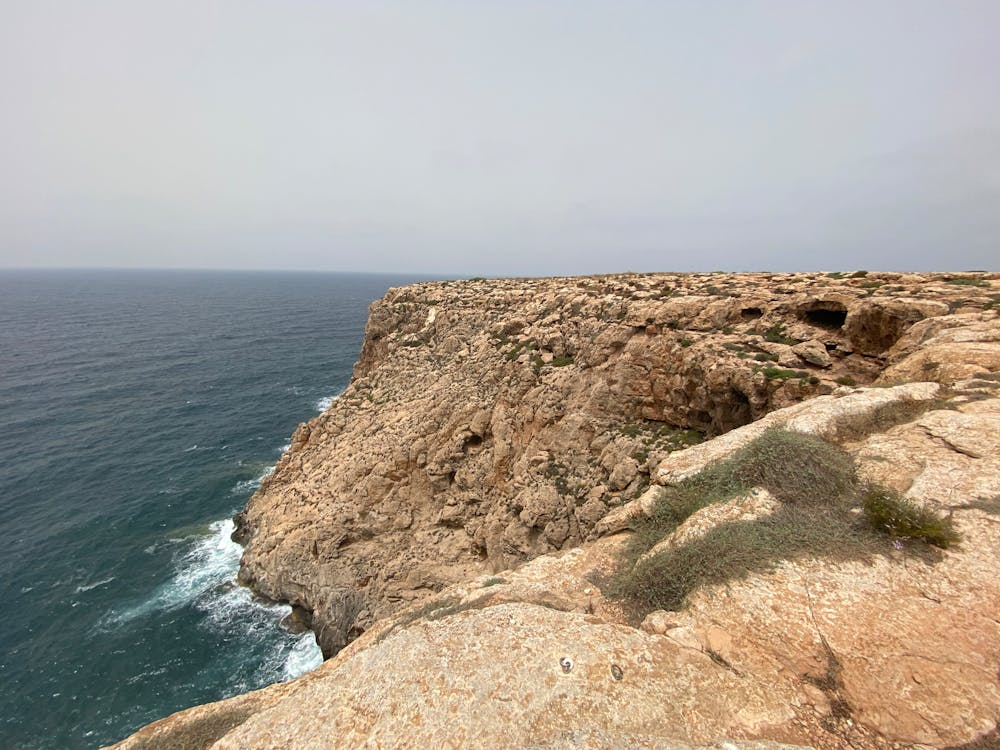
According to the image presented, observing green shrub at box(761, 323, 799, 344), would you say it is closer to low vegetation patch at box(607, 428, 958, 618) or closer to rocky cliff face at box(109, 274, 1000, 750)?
rocky cliff face at box(109, 274, 1000, 750)

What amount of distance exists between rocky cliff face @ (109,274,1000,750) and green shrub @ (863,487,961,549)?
0.19 m

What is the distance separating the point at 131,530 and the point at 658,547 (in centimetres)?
4534

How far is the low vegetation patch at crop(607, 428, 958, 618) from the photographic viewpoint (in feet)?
26.6

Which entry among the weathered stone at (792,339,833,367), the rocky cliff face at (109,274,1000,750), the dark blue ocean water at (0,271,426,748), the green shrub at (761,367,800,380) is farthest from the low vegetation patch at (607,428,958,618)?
the dark blue ocean water at (0,271,426,748)

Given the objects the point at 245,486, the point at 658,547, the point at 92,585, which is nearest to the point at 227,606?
the point at 92,585

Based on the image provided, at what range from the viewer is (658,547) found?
988 cm

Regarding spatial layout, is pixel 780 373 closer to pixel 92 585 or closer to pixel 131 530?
pixel 92 585

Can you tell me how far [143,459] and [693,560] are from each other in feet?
190

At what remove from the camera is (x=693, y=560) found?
28.3ft

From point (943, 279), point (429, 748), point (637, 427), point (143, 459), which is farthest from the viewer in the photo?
point (143, 459)

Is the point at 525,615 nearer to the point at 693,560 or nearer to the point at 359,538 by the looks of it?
the point at 693,560

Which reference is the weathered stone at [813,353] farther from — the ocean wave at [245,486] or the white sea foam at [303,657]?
the ocean wave at [245,486]

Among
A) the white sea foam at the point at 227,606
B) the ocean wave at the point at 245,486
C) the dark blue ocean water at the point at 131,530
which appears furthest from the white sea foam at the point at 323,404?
the white sea foam at the point at 227,606

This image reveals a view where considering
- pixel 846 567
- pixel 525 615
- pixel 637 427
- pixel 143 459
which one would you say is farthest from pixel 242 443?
pixel 846 567
